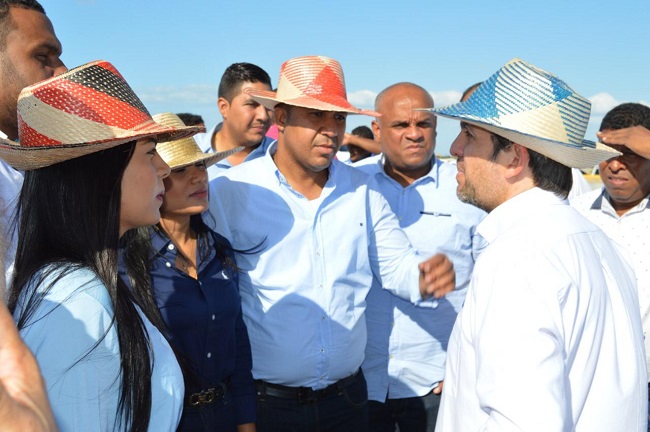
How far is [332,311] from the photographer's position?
3.22 meters

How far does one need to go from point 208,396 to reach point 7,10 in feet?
7.00

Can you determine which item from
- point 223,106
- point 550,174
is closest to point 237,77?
point 223,106

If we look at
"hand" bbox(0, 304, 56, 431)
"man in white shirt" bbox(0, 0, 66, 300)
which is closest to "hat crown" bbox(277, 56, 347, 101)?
"man in white shirt" bbox(0, 0, 66, 300)

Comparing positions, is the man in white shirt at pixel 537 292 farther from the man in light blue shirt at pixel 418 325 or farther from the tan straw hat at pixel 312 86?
the man in light blue shirt at pixel 418 325

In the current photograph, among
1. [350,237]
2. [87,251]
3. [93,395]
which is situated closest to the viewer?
[93,395]

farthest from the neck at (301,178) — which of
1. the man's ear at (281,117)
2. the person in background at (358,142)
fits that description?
the person in background at (358,142)

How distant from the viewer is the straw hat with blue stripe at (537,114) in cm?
222

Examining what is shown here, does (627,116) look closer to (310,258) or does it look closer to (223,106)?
(310,258)

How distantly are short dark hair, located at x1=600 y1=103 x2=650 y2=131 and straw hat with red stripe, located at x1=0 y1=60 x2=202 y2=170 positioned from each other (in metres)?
3.82

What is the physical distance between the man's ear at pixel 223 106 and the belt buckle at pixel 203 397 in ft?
12.7

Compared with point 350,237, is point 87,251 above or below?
above

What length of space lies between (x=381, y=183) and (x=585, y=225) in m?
2.07

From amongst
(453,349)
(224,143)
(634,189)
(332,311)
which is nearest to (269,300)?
Answer: (332,311)

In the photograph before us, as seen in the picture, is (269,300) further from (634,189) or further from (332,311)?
(634,189)
